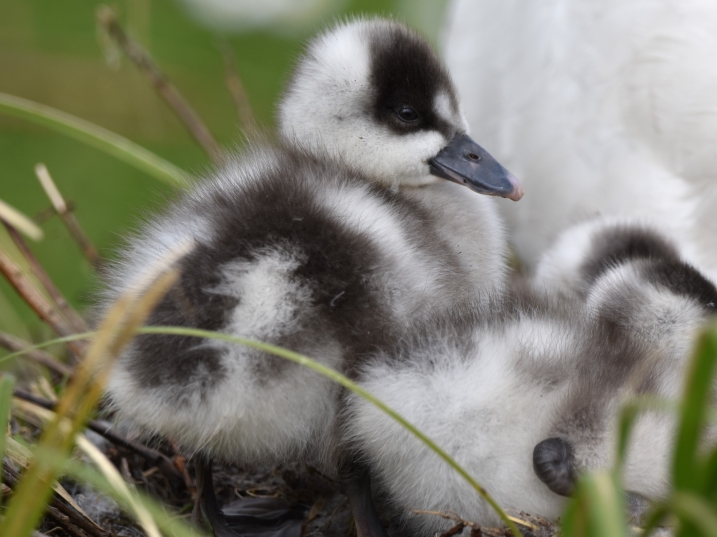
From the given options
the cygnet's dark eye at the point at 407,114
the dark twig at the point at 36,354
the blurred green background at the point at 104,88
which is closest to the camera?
the cygnet's dark eye at the point at 407,114

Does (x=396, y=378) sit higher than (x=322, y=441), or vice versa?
(x=396, y=378)

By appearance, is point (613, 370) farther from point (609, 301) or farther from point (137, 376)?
point (137, 376)

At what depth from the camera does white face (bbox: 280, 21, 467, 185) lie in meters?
1.49

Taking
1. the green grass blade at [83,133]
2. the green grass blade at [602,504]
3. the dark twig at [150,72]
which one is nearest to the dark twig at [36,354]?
the green grass blade at [83,133]

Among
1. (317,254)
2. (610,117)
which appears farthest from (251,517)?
(610,117)

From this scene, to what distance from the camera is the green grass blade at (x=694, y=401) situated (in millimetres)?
744

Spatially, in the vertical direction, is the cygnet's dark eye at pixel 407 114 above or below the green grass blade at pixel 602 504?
above

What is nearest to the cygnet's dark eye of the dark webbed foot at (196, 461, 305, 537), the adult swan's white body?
the adult swan's white body

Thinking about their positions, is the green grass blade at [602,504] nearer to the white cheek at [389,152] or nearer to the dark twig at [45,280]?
the white cheek at [389,152]

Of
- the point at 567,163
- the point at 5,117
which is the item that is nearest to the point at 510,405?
the point at 567,163

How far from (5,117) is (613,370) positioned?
3.53m

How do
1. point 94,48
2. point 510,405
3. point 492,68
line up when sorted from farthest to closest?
point 94,48
point 492,68
point 510,405

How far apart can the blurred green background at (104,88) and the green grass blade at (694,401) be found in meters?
2.97

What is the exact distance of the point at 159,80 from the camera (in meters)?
2.19
